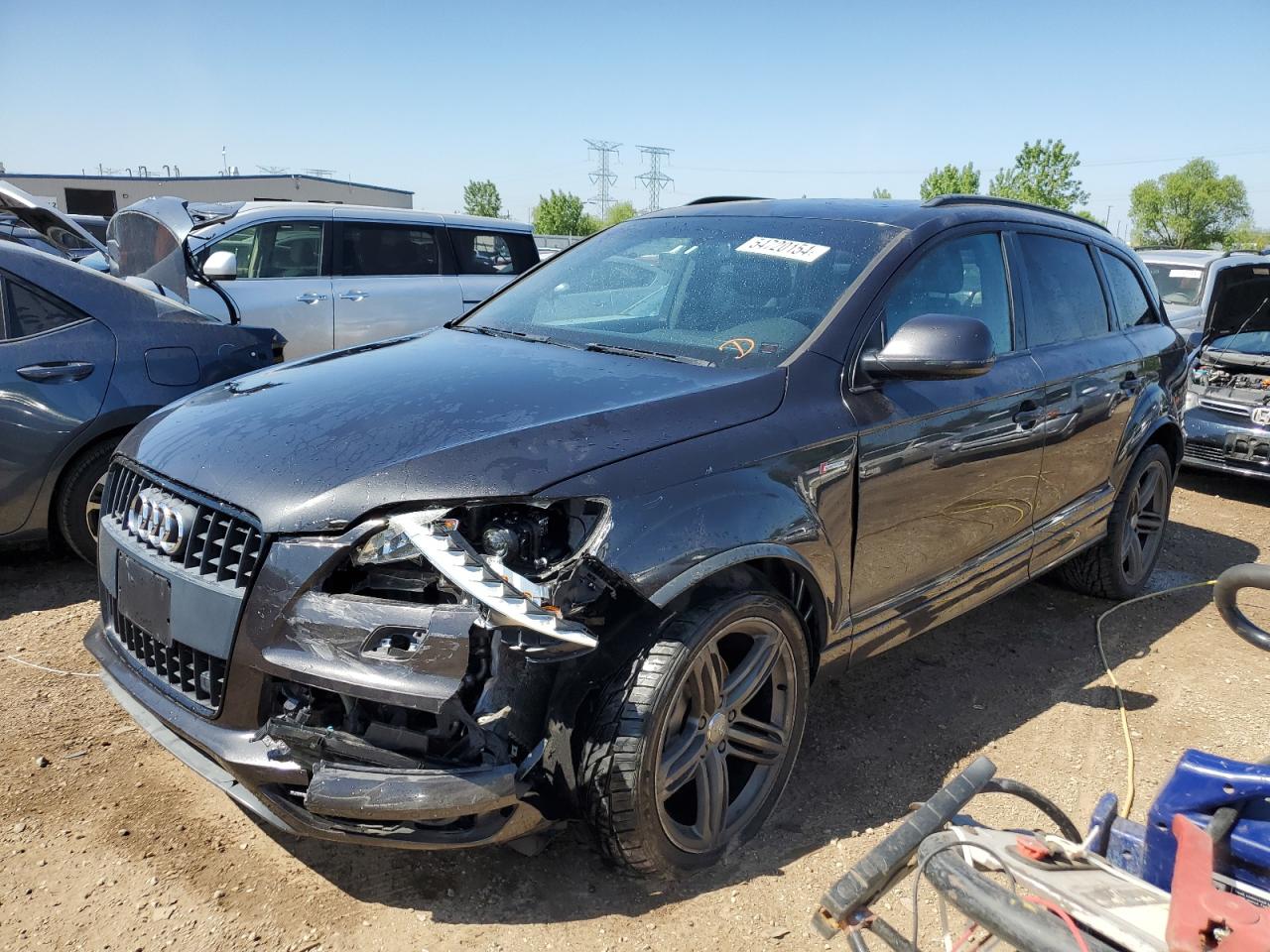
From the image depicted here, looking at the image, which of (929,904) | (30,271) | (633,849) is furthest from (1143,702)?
(30,271)

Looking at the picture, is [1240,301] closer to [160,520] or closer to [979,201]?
[979,201]

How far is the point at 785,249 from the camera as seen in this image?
3.32 m

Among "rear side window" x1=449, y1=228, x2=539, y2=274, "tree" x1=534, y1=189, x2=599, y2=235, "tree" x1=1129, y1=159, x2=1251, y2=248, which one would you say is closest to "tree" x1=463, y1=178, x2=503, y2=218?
"tree" x1=534, y1=189, x2=599, y2=235

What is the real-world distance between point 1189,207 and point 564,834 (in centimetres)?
7013

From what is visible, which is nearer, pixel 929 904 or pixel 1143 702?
pixel 929 904

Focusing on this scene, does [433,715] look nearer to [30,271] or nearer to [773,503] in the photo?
[773,503]

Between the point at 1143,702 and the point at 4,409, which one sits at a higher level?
the point at 4,409

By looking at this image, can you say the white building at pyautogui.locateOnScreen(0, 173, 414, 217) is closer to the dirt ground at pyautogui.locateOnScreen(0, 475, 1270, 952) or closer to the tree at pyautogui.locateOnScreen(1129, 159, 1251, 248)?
the tree at pyautogui.locateOnScreen(1129, 159, 1251, 248)

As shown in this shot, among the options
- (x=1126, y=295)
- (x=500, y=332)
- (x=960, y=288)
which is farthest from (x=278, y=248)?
(x=1126, y=295)

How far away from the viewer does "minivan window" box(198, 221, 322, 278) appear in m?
7.30

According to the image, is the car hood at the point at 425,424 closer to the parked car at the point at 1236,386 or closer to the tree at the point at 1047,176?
the parked car at the point at 1236,386

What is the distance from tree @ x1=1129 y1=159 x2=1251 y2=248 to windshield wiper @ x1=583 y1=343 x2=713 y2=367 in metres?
64.2

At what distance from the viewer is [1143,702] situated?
12.5 feet

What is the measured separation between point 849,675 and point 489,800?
2202 millimetres
